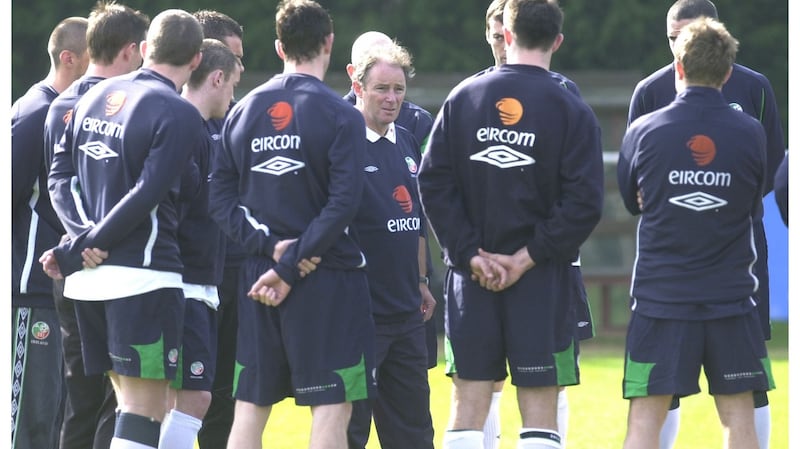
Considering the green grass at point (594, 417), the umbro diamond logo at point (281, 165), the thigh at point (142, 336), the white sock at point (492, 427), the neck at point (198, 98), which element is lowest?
the green grass at point (594, 417)

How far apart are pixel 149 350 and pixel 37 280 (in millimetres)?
1098

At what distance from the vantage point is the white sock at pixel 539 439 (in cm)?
543

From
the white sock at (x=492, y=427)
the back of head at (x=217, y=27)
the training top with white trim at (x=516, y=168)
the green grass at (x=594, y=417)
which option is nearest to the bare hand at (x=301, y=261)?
the training top with white trim at (x=516, y=168)

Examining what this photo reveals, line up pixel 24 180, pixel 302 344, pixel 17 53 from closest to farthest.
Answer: pixel 302 344
pixel 24 180
pixel 17 53

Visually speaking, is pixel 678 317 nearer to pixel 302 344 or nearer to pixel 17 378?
pixel 302 344

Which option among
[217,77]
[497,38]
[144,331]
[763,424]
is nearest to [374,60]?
[217,77]

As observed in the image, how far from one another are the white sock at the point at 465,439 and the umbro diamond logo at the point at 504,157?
1098mm

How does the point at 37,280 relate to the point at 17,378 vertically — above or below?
above

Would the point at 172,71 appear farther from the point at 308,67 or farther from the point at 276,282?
the point at 276,282

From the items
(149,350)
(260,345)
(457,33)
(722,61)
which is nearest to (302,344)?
(260,345)

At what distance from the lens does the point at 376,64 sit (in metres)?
6.30

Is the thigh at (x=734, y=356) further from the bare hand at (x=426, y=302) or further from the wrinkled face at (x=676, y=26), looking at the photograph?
the wrinkled face at (x=676, y=26)

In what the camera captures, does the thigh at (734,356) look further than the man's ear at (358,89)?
No

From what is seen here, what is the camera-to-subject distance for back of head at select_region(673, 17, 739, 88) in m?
5.49
